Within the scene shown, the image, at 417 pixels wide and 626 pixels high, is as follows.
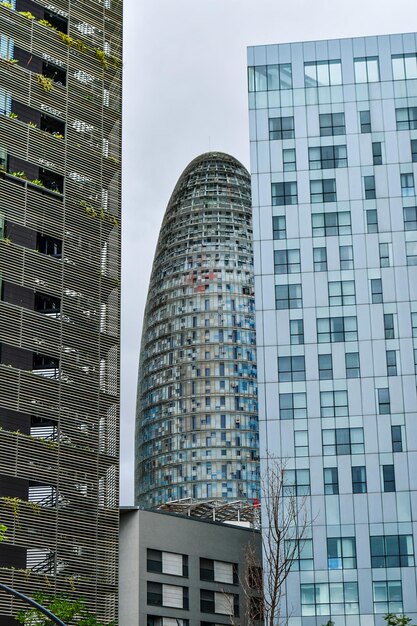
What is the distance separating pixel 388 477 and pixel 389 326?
11187mm

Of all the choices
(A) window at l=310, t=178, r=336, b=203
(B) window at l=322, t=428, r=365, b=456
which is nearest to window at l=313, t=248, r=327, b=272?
(A) window at l=310, t=178, r=336, b=203

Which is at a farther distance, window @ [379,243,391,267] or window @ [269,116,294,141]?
window @ [269,116,294,141]

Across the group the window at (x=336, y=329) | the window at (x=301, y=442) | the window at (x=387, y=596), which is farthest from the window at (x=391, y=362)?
the window at (x=387, y=596)

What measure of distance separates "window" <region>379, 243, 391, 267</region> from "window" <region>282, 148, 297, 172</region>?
9317mm

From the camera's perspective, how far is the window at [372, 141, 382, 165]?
87688mm

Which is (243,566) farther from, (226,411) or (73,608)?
(226,411)

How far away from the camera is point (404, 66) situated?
89750mm

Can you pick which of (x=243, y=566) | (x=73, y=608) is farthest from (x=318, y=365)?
(x=73, y=608)

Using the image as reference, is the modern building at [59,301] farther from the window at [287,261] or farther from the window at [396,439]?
the window at [396,439]

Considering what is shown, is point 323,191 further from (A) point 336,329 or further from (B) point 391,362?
(B) point 391,362

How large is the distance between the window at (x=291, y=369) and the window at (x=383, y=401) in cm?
566

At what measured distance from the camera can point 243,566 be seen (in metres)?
93.4

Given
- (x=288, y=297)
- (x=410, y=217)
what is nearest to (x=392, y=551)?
(x=288, y=297)

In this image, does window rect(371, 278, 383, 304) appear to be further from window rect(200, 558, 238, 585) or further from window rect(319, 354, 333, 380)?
window rect(200, 558, 238, 585)
